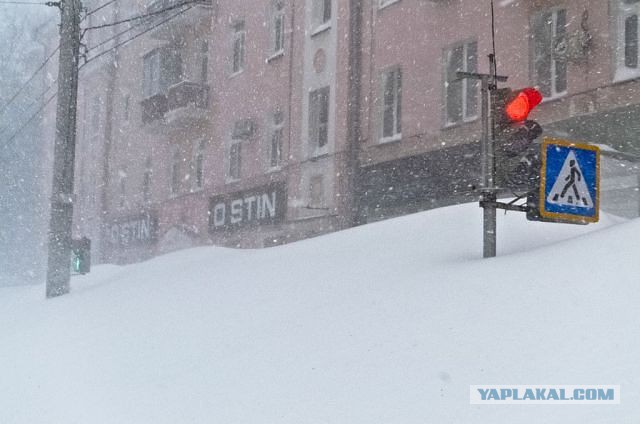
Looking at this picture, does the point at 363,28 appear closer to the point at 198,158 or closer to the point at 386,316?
the point at 198,158

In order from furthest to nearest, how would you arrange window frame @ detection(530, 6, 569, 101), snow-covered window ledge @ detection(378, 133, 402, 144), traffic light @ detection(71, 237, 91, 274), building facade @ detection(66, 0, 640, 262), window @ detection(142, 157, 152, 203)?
window @ detection(142, 157, 152, 203) < snow-covered window ledge @ detection(378, 133, 402, 144) < window frame @ detection(530, 6, 569, 101) < building facade @ detection(66, 0, 640, 262) < traffic light @ detection(71, 237, 91, 274)

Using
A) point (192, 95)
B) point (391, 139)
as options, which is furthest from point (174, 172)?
point (391, 139)

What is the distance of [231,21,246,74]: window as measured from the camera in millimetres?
23141

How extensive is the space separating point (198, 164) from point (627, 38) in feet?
51.1

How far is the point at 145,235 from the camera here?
28.2 m

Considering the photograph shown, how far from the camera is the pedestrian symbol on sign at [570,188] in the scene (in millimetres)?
6906

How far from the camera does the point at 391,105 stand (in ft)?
56.7

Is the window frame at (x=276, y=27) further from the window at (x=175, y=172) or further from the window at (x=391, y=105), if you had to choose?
the window at (x=175, y=172)

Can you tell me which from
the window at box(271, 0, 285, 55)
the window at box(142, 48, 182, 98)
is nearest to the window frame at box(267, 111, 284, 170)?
the window at box(271, 0, 285, 55)

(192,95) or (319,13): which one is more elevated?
(319,13)

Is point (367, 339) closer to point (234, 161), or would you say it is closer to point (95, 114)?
point (234, 161)

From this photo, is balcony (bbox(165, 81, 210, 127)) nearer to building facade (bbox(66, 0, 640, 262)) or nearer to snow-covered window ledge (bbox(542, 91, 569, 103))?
building facade (bbox(66, 0, 640, 262))

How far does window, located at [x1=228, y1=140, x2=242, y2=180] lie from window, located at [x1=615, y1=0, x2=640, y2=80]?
12441 mm

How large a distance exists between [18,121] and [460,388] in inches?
1789
